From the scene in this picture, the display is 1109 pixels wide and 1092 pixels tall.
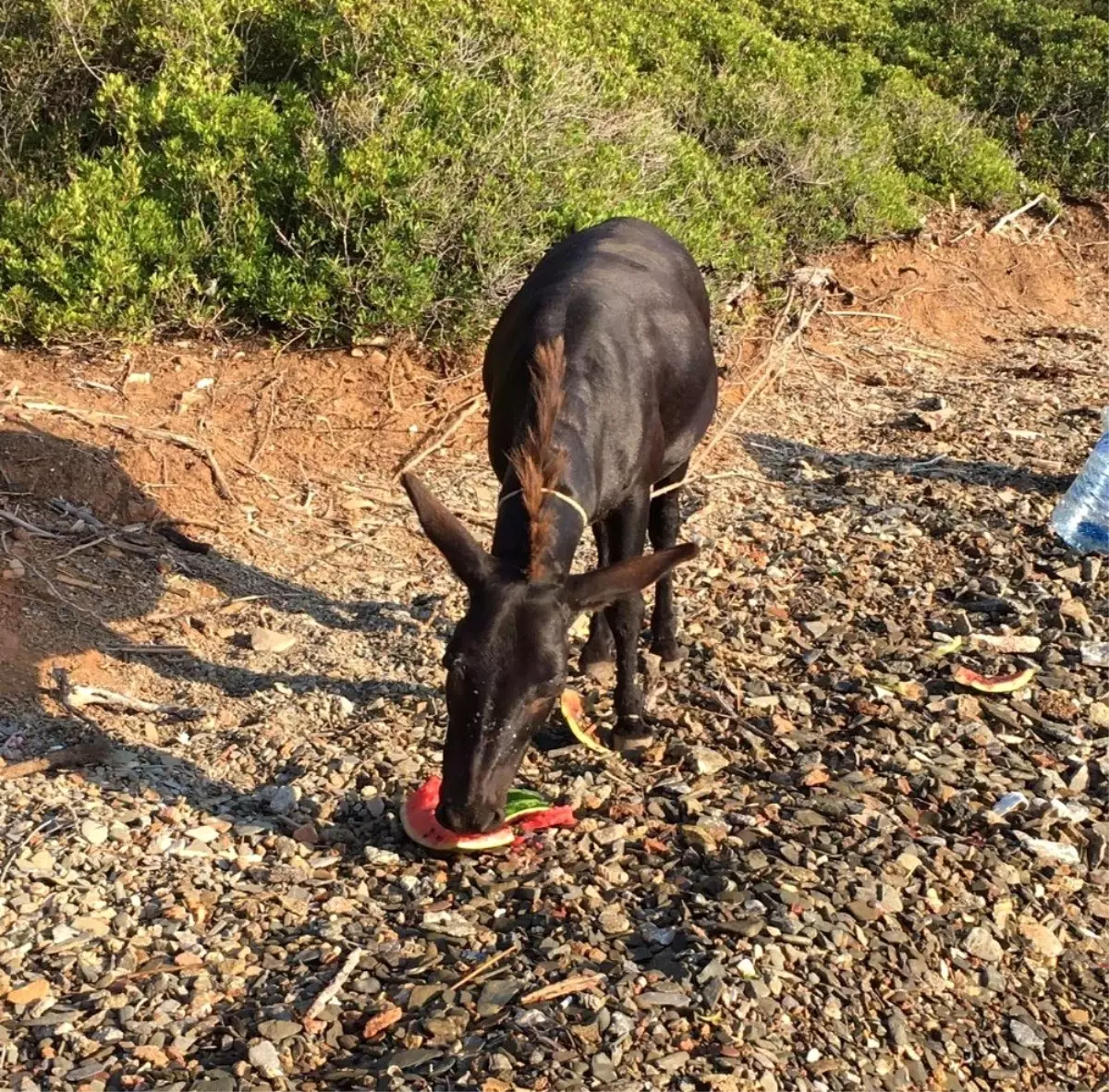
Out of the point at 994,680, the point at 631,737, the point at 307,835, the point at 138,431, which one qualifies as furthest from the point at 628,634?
the point at 138,431

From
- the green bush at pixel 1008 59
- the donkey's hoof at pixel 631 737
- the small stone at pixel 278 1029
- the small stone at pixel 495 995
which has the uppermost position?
the green bush at pixel 1008 59

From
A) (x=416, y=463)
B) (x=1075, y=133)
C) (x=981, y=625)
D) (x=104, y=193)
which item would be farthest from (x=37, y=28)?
(x=1075, y=133)

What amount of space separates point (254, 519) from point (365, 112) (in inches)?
147

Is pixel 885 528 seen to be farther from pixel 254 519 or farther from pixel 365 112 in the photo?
pixel 365 112

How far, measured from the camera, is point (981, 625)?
260 inches

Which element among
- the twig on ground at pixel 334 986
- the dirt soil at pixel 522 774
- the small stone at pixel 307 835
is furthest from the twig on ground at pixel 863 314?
the twig on ground at pixel 334 986

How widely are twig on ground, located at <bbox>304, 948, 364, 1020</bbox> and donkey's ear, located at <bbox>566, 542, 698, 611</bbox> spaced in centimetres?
145

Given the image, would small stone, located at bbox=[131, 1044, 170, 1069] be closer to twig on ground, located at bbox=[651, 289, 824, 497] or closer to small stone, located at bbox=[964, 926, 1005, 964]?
small stone, located at bbox=[964, 926, 1005, 964]

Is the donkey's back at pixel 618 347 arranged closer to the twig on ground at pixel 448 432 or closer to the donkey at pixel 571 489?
the donkey at pixel 571 489

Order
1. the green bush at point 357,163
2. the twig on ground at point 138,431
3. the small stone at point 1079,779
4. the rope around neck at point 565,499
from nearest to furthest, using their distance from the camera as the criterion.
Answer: the rope around neck at point 565,499 < the small stone at point 1079,779 < the twig on ground at point 138,431 < the green bush at point 357,163

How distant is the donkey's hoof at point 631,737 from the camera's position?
18.6 ft

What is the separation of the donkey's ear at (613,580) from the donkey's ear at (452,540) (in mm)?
326

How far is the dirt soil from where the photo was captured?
12.8 ft

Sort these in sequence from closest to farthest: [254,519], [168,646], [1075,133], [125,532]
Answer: [168,646]
[125,532]
[254,519]
[1075,133]
